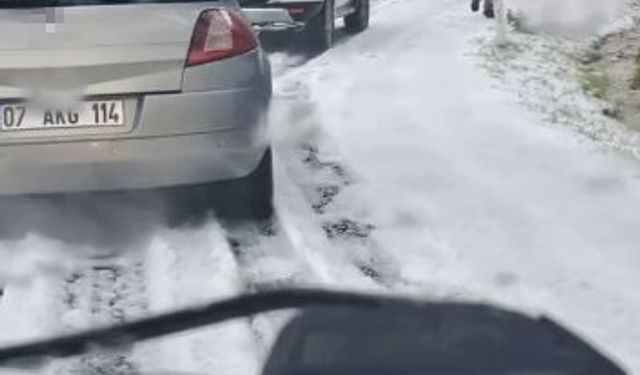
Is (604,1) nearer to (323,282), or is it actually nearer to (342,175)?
(342,175)

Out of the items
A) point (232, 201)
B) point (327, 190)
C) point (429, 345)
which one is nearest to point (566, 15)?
point (327, 190)

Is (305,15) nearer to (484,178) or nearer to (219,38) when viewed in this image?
(484,178)

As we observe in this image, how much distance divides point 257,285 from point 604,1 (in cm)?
1595

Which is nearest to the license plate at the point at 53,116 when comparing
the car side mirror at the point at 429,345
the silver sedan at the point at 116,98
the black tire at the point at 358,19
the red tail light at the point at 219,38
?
the silver sedan at the point at 116,98

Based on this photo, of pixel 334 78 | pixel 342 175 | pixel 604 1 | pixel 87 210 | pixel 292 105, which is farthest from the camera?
pixel 604 1

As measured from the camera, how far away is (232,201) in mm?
7027

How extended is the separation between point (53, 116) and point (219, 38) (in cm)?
91

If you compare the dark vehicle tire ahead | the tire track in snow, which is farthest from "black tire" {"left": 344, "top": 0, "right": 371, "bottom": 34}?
the dark vehicle tire ahead

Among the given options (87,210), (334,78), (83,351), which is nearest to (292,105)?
(334,78)

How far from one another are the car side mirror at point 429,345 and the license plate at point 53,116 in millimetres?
3834

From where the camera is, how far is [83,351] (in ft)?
9.01

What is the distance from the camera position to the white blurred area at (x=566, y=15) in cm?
1785

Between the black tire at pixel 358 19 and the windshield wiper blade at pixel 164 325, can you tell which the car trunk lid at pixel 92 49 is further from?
the black tire at pixel 358 19

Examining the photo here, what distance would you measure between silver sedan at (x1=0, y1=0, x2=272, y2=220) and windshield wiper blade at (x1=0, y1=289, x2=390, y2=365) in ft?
11.6
